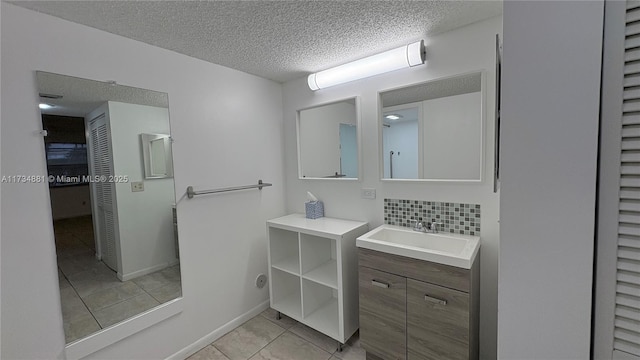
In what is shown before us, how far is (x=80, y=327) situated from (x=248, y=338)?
111cm

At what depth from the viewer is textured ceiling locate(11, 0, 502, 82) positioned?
4.39 feet

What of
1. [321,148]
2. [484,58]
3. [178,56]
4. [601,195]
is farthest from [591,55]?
[178,56]

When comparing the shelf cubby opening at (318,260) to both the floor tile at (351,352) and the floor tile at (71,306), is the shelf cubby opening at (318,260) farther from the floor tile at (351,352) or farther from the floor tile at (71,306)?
the floor tile at (71,306)

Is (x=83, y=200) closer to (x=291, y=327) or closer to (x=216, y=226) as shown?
(x=216, y=226)

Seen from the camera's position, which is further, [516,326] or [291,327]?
[291,327]

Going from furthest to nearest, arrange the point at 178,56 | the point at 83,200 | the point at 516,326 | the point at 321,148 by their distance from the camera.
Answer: the point at 321,148 → the point at 178,56 → the point at 83,200 → the point at 516,326

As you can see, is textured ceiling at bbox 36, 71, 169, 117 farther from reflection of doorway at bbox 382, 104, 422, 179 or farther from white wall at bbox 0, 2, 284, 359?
reflection of doorway at bbox 382, 104, 422, 179

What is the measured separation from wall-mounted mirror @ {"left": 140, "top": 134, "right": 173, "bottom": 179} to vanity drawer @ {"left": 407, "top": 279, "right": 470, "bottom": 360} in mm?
1805

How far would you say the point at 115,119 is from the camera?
1.64 metres

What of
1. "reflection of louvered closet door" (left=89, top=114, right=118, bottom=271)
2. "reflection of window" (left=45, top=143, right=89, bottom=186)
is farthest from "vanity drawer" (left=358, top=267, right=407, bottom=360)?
"reflection of window" (left=45, top=143, right=89, bottom=186)

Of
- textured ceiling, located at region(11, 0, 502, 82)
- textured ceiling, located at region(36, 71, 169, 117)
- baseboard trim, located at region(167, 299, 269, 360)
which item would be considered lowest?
baseboard trim, located at region(167, 299, 269, 360)

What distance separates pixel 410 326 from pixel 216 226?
160 centimetres

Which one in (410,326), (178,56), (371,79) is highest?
(178,56)

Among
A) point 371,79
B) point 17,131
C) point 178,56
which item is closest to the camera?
point 17,131
